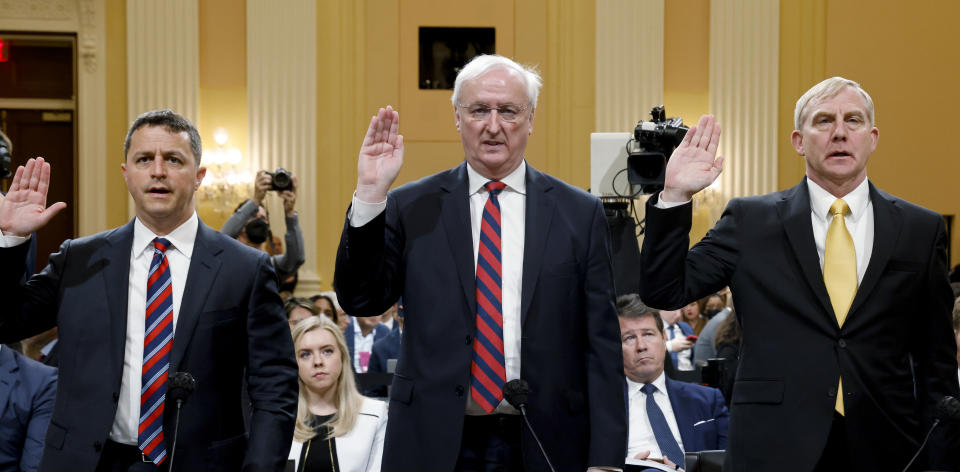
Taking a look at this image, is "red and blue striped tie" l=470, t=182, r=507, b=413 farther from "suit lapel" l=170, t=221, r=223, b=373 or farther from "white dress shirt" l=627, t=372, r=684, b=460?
"white dress shirt" l=627, t=372, r=684, b=460

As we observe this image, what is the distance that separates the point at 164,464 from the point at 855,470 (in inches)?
64.0

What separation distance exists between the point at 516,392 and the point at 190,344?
79 cm

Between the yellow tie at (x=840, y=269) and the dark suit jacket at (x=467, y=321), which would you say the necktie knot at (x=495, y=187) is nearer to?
the dark suit jacket at (x=467, y=321)

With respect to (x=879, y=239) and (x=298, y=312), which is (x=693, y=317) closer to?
(x=298, y=312)

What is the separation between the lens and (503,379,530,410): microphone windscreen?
2654 mm

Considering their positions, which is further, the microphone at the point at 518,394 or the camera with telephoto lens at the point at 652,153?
the camera with telephoto lens at the point at 652,153

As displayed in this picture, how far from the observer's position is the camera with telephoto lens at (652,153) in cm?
506

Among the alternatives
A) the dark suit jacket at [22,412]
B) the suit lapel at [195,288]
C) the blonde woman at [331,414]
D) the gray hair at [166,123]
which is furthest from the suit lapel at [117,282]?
the blonde woman at [331,414]

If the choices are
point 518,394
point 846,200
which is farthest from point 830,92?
point 518,394

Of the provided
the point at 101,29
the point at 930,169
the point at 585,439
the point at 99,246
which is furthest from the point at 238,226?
the point at 930,169

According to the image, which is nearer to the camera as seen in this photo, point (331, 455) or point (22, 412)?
point (22, 412)

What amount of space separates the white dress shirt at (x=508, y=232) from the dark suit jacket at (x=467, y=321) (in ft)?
0.11

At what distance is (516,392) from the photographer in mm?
2656

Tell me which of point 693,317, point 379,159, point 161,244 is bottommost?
point 693,317
